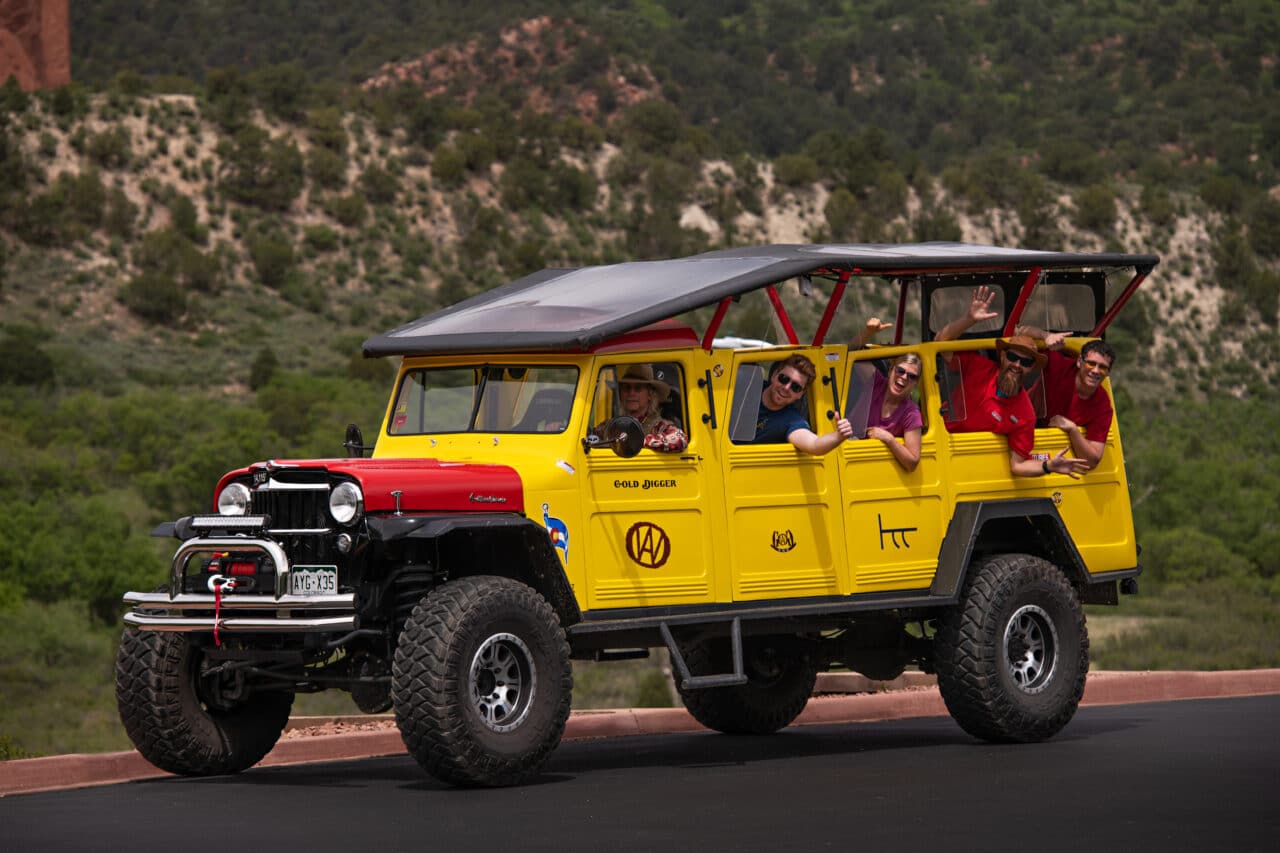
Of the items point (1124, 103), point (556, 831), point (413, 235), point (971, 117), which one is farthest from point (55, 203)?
point (556, 831)

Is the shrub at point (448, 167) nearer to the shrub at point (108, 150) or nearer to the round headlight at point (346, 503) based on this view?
the shrub at point (108, 150)

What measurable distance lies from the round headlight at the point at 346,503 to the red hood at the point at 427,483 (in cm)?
5

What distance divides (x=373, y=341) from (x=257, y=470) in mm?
1586

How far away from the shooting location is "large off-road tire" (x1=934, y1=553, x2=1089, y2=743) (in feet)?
46.3

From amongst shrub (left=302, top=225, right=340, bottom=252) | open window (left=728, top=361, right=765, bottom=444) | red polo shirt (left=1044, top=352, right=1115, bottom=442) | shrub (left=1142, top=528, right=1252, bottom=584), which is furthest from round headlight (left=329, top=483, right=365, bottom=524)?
shrub (left=302, top=225, right=340, bottom=252)

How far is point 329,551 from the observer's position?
11.9 meters

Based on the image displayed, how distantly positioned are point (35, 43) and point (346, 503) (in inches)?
3327

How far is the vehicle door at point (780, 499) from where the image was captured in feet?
43.5

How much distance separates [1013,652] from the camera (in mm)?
14547

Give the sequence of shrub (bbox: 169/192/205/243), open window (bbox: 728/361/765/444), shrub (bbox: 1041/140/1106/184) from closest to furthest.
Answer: open window (bbox: 728/361/765/444) → shrub (bbox: 169/192/205/243) → shrub (bbox: 1041/140/1106/184)

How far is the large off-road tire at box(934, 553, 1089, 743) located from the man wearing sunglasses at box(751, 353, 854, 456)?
1589 mm

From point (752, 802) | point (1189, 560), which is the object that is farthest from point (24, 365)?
point (752, 802)

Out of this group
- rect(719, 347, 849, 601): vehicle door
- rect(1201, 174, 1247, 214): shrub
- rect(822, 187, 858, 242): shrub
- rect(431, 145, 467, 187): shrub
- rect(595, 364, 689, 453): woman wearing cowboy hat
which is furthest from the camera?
rect(1201, 174, 1247, 214): shrub

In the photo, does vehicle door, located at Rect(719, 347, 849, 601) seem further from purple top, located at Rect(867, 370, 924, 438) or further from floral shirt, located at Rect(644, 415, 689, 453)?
purple top, located at Rect(867, 370, 924, 438)
